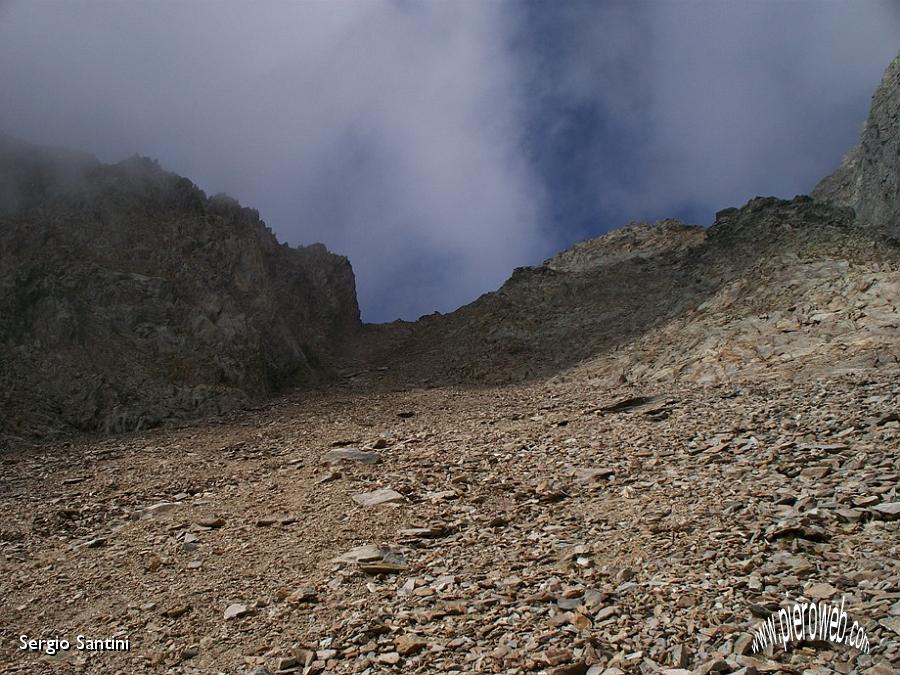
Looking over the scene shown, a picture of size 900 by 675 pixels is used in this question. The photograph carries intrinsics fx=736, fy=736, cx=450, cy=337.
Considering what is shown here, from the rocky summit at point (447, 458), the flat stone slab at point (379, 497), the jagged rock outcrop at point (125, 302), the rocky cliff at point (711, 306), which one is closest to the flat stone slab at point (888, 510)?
the rocky summit at point (447, 458)

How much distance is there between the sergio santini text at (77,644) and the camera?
719 cm

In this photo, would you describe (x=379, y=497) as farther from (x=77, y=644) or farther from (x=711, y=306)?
(x=711, y=306)

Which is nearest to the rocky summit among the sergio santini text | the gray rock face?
the sergio santini text

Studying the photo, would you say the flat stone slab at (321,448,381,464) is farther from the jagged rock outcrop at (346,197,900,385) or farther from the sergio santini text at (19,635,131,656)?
the jagged rock outcrop at (346,197,900,385)

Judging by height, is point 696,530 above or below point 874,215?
below

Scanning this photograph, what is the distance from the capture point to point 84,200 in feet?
71.5

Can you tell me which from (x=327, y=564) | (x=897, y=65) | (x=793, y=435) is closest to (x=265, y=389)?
(x=327, y=564)

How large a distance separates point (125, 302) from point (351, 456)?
10.3 metres

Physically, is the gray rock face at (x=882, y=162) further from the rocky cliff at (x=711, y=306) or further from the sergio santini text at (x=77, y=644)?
the sergio santini text at (x=77, y=644)

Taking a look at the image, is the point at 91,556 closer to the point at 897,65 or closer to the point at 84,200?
the point at 84,200

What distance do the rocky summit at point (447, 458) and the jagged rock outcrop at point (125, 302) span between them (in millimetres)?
88

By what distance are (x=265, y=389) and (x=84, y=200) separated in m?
8.05

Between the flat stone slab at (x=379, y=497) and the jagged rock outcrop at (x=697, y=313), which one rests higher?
the jagged rock outcrop at (x=697, y=313)

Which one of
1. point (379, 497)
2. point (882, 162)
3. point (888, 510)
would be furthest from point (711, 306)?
point (888, 510)
